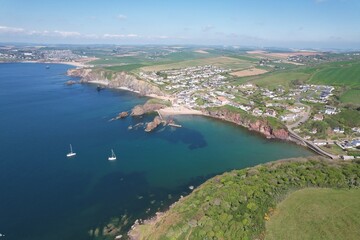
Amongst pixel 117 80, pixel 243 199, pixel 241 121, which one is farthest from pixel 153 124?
pixel 117 80

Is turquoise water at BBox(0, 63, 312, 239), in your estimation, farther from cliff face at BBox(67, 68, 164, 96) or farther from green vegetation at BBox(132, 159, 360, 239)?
cliff face at BBox(67, 68, 164, 96)

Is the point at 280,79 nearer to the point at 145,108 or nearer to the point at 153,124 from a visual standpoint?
the point at 145,108

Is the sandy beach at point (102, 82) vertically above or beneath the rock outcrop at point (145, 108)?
beneath

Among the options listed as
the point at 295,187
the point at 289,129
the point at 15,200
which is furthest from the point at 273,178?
the point at 15,200

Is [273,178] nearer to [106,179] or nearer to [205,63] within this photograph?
[106,179]

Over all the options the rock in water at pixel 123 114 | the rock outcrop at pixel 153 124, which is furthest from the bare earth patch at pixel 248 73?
the rock outcrop at pixel 153 124

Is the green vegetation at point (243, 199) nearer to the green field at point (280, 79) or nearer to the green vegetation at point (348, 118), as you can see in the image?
the green vegetation at point (348, 118)

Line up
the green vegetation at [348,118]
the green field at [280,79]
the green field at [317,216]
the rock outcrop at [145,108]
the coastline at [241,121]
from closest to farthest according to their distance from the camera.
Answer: the green field at [317,216] < the coastline at [241,121] < the green vegetation at [348,118] < the rock outcrop at [145,108] < the green field at [280,79]
